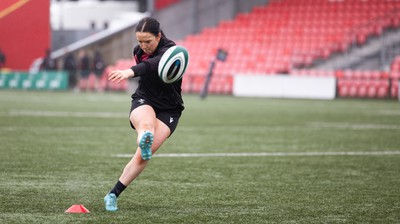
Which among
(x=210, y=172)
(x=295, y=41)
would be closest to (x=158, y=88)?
(x=210, y=172)

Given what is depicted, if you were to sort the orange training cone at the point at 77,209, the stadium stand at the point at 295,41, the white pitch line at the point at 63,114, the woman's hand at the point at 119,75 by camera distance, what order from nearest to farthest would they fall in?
1. the woman's hand at the point at 119,75
2. the orange training cone at the point at 77,209
3. the white pitch line at the point at 63,114
4. the stadium stand at the point at 295,41

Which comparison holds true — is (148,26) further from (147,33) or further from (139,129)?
(139,129)

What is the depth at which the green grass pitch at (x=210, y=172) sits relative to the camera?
7016 millimetres

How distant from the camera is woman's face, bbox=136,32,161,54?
702 cm

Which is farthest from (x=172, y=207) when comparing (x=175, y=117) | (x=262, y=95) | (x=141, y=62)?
(x=262, y=95)

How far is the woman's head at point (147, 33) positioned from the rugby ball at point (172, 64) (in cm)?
17

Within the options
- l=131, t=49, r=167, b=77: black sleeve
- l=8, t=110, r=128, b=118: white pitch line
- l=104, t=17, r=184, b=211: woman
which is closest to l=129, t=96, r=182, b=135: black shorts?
l=104, t=17, r=184, b=211: woman

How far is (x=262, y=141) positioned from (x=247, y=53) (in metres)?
23.5

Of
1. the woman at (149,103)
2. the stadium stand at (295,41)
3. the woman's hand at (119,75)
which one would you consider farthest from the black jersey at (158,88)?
the stadium stand at (295,41)

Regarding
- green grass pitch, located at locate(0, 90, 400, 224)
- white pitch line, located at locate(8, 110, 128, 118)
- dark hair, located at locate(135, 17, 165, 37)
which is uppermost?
dark hair, located at locate(135, 17, 165, 37)

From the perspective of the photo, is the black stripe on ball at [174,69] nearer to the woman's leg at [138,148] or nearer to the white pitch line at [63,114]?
the woman's leg at [138,148]

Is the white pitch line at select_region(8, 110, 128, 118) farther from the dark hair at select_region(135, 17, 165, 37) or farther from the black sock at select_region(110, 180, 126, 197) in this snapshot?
the dark hair at select_region(135, 17, 165, 37)

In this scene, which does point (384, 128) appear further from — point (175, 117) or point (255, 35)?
point (255, 35)

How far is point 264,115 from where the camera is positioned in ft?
70.9
